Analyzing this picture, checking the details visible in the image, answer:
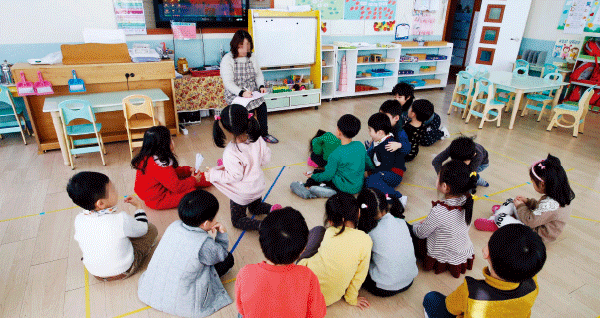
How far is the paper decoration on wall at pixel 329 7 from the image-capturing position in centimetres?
563

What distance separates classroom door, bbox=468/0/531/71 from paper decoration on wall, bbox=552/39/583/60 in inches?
25.0

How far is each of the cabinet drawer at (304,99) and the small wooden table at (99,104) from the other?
6.76ft

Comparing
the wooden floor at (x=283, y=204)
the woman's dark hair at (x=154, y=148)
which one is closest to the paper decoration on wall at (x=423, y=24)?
the wooden floor at (x=283, y=204)

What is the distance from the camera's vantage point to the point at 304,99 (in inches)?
216

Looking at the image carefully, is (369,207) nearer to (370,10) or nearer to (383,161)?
(383,161)

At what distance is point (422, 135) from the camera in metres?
4.21

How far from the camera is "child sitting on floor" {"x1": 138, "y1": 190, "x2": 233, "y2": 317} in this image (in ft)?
5.38

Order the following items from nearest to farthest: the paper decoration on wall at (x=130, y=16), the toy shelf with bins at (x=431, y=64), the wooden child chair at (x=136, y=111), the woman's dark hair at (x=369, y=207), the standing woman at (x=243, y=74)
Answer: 1. the woman's dark hair at (x=369, y=207)
2. the wooden child chair at (x=136, y=111)
3. the standing woman at (x=243, y=74)
4. the paper decoration on wall at (x=130, y=16)
5. the toy shelf with bins at (x=431, y=64)

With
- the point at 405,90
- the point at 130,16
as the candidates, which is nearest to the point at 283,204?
the point at 405,90

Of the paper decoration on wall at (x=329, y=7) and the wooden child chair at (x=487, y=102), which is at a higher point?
the paper decoration on wall at (x=329, y=7)

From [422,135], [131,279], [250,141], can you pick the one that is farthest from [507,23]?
[131,279]

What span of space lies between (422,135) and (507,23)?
13.8 ft

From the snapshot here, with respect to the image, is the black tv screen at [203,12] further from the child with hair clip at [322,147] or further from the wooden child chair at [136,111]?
the child with hair clip at [322,147]

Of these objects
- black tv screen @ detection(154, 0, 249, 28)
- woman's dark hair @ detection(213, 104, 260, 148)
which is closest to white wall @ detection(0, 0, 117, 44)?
black tv screen @ detection(154, 0, 249, 28)
